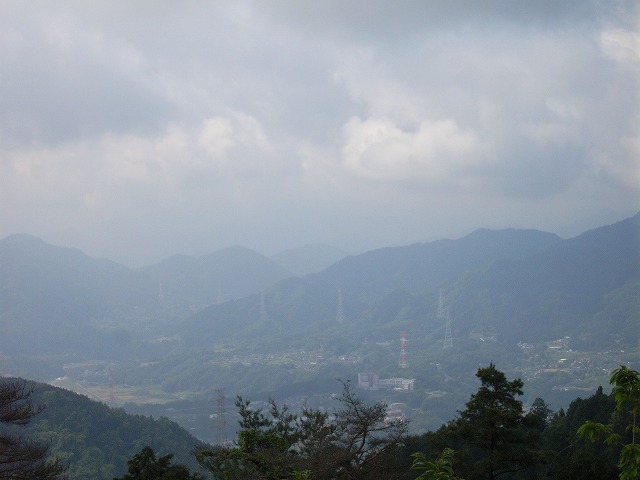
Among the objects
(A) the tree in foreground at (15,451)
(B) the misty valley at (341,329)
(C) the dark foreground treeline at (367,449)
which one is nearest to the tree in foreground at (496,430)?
(C) the dark foreground treeline at (367,449)

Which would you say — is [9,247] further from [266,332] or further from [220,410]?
[220,410]

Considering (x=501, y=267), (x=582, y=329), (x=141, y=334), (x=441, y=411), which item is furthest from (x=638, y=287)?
→ (x=141, y=334)

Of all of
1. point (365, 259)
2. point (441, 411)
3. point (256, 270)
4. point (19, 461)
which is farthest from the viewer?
point (256, 270)

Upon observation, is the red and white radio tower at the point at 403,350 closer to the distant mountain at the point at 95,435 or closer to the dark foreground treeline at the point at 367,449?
the distant mountain at the point at 95,435

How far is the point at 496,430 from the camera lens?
986cm

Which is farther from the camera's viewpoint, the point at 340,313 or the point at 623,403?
the point at 340,313

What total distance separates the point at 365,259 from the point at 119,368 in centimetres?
7069

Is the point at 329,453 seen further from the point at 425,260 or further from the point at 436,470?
the point at 425,260

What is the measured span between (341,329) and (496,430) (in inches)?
3649

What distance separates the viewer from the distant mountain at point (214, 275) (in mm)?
150250

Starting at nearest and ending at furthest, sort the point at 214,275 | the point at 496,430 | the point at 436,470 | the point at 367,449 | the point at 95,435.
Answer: the point at 436,470 < the point at 367,449 < the point at 496,430 < the point at 95,435 < the point at 214,275

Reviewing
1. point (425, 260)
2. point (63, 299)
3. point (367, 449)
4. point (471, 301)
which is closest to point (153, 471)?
point (367, 449)

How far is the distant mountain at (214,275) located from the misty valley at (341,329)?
3.59ft

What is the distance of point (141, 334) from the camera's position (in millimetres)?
109750
